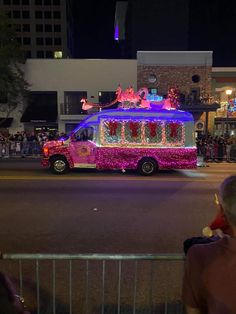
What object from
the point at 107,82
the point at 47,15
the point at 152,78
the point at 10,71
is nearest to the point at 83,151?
the point at 10,71

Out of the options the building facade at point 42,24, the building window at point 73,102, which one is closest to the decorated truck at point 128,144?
the building window at point 73,102

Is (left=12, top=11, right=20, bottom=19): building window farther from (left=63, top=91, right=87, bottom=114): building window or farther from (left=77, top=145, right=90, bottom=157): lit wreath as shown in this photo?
(left=77, top=145, right=90, bottom=157): lit wreath

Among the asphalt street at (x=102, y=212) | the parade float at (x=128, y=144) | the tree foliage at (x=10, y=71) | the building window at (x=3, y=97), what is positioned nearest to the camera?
the asphalt street at (x=102, y=212)

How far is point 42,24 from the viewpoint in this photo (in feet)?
350

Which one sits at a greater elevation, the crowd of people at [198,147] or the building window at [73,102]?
the building window at [73,102]

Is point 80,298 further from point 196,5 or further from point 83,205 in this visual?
point 196,5

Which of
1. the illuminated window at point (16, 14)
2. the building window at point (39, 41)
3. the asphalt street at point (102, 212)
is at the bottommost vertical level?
the asphalt street at point (102, 212)

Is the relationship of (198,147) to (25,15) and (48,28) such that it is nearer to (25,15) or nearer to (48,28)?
(48,28)

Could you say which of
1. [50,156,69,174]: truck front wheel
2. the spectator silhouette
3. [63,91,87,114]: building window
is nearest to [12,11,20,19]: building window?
[63,91,87,114]: building window

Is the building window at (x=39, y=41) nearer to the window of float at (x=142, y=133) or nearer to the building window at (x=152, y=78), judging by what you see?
the building window at (x=152, y=78)

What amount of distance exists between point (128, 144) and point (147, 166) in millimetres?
1224

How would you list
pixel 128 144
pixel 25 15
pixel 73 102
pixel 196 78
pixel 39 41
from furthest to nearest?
pixel 39 41, pixel 25 15, pixel 73 102, pixel 196 78, pixel 128 144

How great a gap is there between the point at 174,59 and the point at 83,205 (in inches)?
978

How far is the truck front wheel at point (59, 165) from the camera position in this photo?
15.9 m
